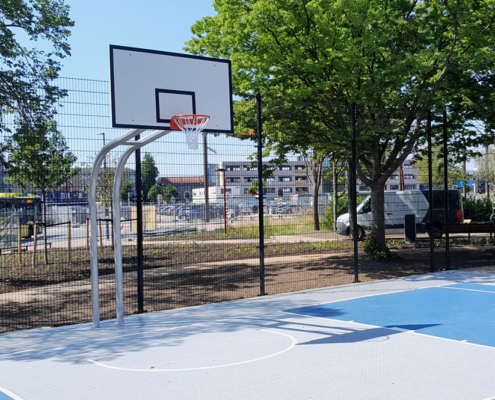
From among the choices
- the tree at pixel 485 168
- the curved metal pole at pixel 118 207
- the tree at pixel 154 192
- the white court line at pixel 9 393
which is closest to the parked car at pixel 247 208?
the tree at pixel 154 192

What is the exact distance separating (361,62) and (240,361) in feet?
28.4

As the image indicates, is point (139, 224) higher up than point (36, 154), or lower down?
lower down

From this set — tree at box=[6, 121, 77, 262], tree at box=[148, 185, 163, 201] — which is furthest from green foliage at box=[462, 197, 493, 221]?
tree at box=[148, 185, 163, 201]

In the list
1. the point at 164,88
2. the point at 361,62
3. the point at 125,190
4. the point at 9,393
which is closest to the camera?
Result: the point at 9,393

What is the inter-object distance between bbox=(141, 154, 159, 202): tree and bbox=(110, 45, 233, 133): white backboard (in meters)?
A: 1.13

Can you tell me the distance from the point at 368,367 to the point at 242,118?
891 centimetres

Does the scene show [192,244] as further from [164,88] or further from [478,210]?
[478,210]

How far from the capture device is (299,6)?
1246cm

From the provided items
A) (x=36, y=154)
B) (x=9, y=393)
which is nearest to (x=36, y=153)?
(x=36, y=154)

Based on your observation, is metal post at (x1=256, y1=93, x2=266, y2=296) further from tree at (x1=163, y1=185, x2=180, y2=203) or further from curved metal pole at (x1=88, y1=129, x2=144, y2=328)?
curved metal pole at (x1=88, y1=129, x2=144, y2=328)

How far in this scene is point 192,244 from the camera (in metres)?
15.7

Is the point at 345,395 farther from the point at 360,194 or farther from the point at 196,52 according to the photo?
the point at 360,194

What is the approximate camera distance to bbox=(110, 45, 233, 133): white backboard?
8531 millimetres

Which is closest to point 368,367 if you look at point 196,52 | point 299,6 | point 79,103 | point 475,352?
point 475,352
